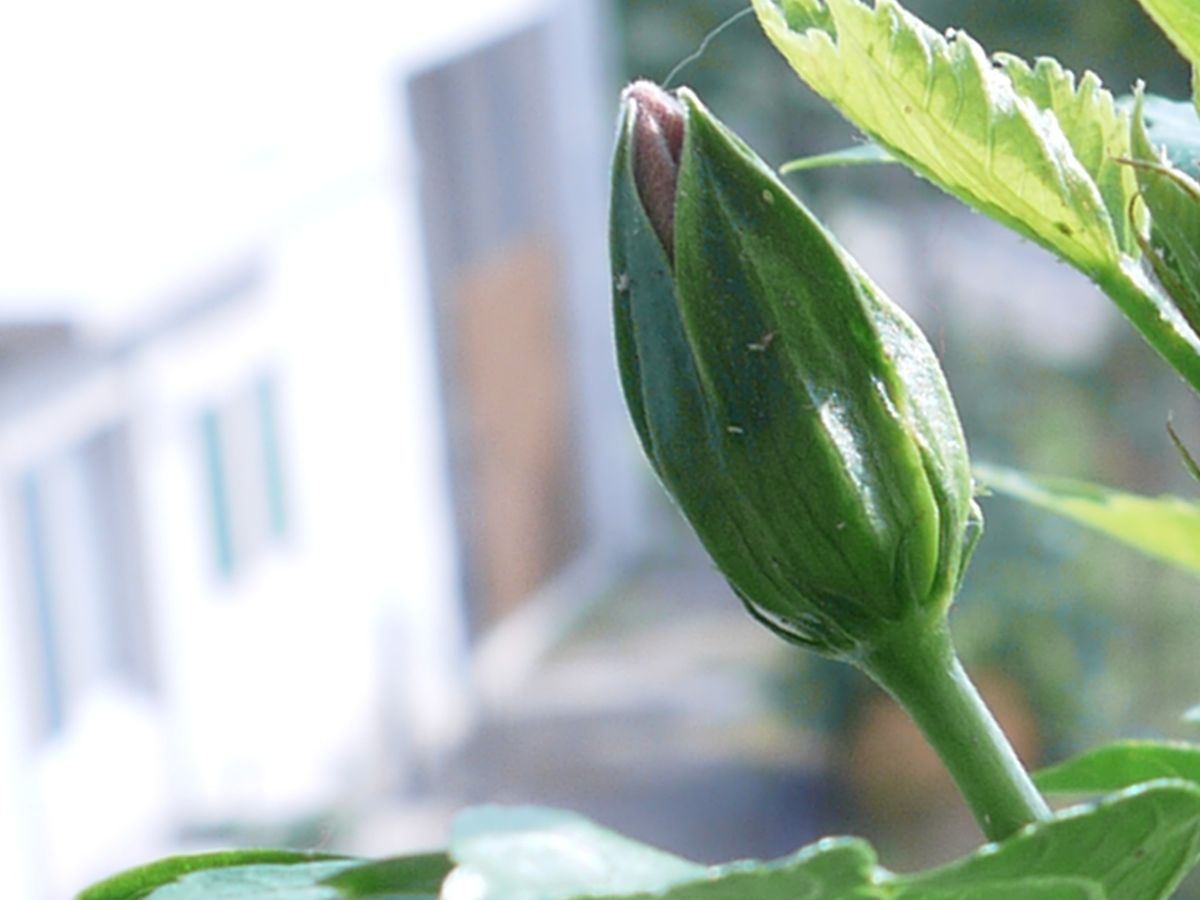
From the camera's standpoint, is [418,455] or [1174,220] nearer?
[1174,220]

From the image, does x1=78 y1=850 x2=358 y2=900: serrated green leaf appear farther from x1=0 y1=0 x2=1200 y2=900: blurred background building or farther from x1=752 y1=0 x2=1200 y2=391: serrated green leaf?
x1=0 y1=0 x2=1200 y2=900: blurred background building

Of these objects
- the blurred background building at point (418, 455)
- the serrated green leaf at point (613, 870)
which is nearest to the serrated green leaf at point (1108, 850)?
the serrated green leaf at point (613, 870)

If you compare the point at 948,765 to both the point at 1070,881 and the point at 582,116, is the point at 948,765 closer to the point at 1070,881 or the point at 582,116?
the point at 1070,881

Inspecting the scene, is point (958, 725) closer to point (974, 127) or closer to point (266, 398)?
point (974, 127)

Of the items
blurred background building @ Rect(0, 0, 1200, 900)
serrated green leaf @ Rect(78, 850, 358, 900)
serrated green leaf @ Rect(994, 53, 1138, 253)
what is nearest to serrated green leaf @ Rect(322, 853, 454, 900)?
serrated green leaf @ Rect(78, 850, 358, 900)

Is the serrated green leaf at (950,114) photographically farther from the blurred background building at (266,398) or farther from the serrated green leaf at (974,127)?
the blurred background building at (266,398)

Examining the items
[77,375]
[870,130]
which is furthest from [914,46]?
[77,375]

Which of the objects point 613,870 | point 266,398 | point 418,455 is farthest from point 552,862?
point 418,455
